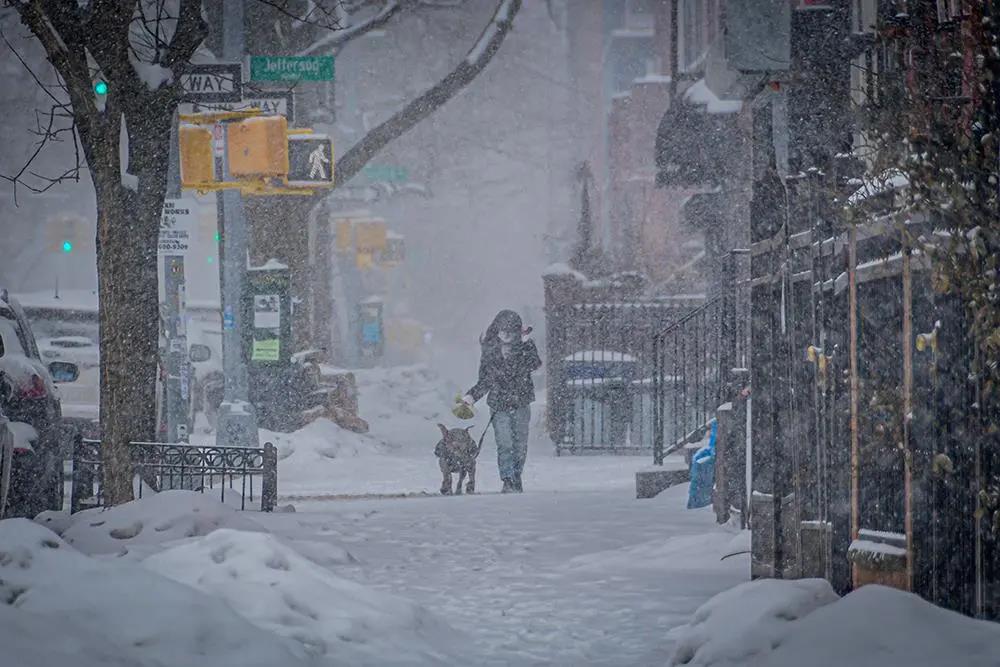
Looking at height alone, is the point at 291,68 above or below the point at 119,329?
above

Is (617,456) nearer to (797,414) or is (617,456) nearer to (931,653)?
(797,414)

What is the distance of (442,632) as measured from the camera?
6.12 m

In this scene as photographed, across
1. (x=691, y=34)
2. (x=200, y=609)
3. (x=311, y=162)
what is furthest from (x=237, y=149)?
(x=200, y=609)

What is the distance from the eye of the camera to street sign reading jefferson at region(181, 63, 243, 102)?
→ 13180mm

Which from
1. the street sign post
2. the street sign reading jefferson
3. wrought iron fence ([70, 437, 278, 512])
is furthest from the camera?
the street sign post

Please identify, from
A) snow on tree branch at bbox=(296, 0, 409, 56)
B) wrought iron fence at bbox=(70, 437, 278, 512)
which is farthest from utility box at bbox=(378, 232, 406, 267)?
wrought iron fence at bbox=(70, 437, 278, 512)

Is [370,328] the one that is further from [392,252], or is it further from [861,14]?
[861,14]

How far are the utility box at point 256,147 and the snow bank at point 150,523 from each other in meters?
6.28

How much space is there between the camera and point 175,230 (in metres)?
14.1

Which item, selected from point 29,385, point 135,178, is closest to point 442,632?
point 29,385

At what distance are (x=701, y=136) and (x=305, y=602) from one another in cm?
1083

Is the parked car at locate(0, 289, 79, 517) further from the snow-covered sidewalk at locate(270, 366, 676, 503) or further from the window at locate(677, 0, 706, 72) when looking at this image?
the window at locate(677, 0, 706, 72)

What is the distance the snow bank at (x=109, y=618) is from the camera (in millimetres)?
4426

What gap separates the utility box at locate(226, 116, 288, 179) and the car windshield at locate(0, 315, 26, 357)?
4.63 m
